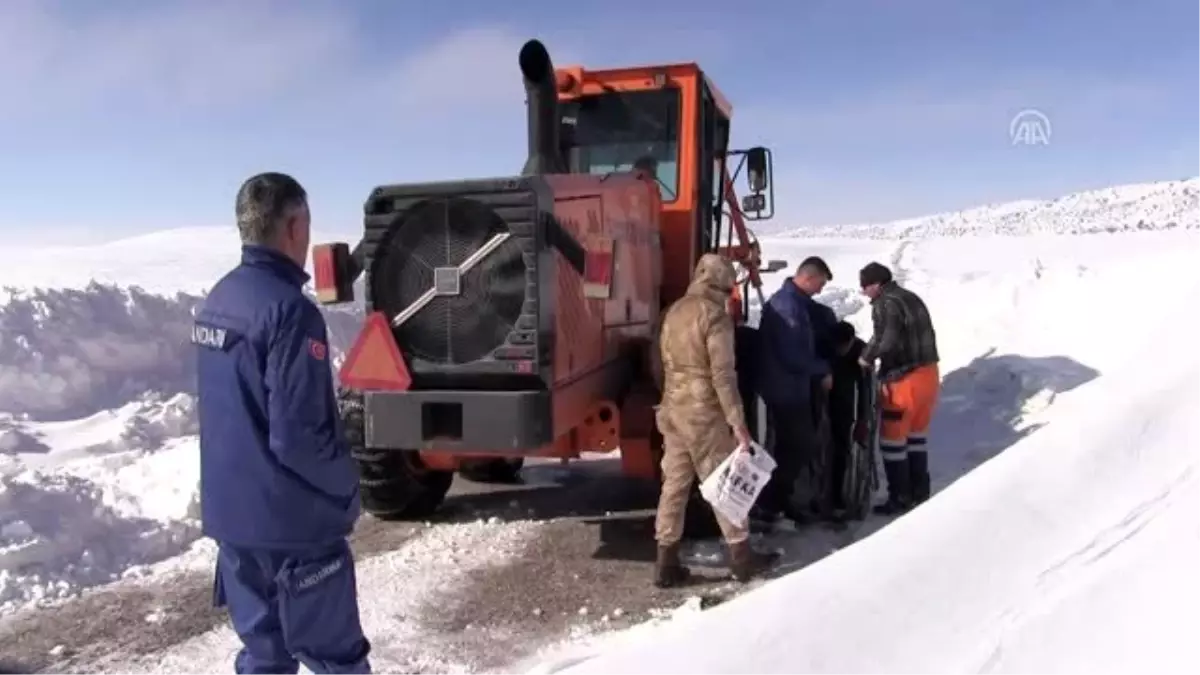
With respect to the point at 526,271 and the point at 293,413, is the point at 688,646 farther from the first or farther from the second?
the point at 526,271

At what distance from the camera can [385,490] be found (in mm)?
6445

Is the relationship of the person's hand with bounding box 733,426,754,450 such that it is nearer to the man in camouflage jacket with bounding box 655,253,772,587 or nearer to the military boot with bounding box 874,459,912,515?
the man in camouflage jacket with bounding box 655,253,772,587

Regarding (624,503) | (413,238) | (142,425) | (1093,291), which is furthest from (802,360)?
(1093,291)

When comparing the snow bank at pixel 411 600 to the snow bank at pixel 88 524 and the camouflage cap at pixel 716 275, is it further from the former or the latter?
the camouflage cap at pixel 716 275

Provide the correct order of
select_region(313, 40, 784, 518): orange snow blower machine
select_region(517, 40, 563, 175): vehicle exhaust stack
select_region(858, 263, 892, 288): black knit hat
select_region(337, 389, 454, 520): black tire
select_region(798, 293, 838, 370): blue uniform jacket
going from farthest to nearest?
select_region(858, 263, 892, 288): black knit hat → select_region(798, 293, 838, 370): blue uniform jacket → select_region(337, 389, 454, 520): black tire → select_region(517, 40, 563, 175): vehicle exhaust stack → select_region(313, 40, 784, 518): orange snow blower machine

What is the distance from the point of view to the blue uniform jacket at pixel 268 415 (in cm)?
274

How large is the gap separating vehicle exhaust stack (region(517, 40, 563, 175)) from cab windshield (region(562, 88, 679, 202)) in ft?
2.56

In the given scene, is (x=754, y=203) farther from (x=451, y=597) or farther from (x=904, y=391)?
(x=451, y=597)

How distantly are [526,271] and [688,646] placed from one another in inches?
93.8

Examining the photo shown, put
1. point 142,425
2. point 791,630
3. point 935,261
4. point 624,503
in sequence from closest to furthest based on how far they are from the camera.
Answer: point 791,630
point 624,503
point 142,425
point 935,261

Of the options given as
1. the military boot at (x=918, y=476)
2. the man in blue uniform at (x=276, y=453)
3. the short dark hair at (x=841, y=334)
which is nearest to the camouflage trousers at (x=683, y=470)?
the short dark hair at (x=841, y=334)

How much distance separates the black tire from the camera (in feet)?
20.6

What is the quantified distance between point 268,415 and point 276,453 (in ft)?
0.35

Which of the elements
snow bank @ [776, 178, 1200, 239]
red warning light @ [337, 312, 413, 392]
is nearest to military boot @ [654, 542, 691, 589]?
red warning light @ [337, 312, 413, 392]
